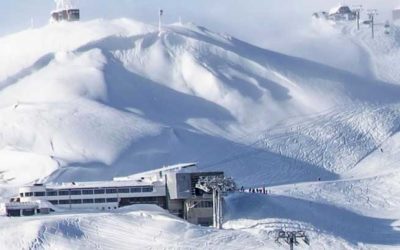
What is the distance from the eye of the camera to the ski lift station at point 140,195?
120 m

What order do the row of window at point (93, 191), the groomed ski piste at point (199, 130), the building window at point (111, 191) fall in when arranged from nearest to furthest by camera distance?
the groomed ski piste at point (199, 130)
the row of window at point (93, 191)
the building window at point (111, 191)

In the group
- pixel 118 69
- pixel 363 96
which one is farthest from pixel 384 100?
pixel 118 69

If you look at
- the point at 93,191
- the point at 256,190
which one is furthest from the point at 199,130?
the point at 93,191

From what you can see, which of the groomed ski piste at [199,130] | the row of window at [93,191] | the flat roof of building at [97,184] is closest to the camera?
the groomed ski piste at [199,130]

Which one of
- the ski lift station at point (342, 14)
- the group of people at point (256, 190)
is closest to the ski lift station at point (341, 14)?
the ski lift station at point (342, 14)

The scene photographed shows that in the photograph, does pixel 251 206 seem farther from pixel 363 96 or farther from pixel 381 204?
pixel 363 96

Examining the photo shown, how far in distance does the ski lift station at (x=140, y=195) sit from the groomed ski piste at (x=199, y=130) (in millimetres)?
2510

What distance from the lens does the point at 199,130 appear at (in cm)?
14300

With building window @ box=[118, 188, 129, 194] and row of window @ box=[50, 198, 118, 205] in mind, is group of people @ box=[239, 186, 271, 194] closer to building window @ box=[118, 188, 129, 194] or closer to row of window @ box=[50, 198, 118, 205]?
building window @ box=[118, 188, 129, 194]

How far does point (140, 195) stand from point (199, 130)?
2229 centimetres

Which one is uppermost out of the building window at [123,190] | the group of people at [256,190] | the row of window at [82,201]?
the building window at [123,190]

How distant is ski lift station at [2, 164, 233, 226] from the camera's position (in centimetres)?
11951

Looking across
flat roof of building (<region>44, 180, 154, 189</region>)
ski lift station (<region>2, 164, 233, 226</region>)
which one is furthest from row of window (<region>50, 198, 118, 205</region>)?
flat roof of building (<region>44, 180, 154, 189</region>)

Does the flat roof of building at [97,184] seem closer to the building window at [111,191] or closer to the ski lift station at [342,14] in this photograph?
the building window at [111,191]
